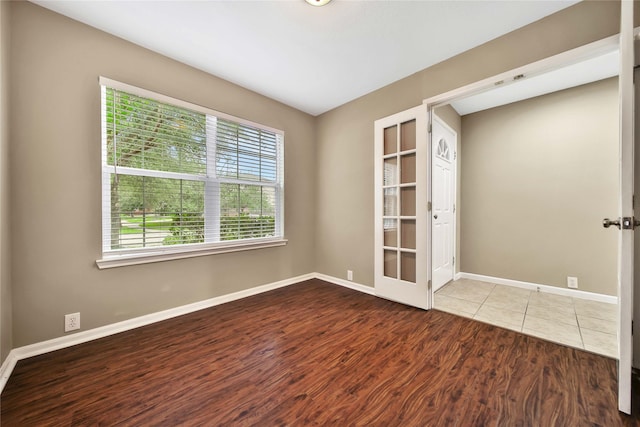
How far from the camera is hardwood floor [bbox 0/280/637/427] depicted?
125cm

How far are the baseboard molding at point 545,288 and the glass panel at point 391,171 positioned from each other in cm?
215

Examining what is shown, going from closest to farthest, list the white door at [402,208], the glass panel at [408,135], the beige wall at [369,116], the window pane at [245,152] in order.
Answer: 1. the beige wall at [369,116]
2. the white door at [402,208]
3. the glass panel at [408,135]
4. the window pane at [245,152]

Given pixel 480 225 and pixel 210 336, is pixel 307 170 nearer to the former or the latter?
pixel 210 336

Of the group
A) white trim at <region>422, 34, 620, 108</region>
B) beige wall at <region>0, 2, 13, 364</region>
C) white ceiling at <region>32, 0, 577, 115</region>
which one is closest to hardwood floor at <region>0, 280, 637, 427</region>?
beige wall at <region>0, 2, 13, 364</region>

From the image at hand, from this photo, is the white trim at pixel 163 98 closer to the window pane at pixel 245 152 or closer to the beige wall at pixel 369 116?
the window pane at pixel 245 152

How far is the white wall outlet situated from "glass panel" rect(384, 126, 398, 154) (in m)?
3.38

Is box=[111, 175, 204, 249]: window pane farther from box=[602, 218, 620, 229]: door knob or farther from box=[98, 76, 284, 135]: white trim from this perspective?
box=[602, 218, 620, 229]: door knob

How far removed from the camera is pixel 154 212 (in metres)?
2.29

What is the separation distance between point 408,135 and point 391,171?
0.44m

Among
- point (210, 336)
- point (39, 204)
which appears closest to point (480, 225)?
point (210, 336)

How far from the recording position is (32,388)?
4.72 feet

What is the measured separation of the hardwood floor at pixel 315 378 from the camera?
1252mm

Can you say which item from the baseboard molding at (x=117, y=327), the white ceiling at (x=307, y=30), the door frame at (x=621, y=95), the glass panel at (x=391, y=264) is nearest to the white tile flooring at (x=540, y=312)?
the glass panel at (x=391, y=264)

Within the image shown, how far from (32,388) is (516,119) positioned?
5.48 m
